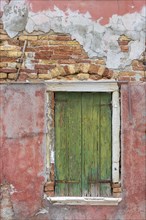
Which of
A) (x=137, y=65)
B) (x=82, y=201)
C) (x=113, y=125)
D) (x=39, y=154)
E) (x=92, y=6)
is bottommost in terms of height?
(x=82, y=201)

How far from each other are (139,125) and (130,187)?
77 cm

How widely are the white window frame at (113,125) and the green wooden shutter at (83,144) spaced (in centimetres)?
8

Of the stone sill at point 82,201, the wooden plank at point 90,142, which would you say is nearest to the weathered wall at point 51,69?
the stone sill at point 82,201

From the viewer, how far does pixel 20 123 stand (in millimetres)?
5980

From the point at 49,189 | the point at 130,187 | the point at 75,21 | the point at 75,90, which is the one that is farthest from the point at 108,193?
the point at 75,21

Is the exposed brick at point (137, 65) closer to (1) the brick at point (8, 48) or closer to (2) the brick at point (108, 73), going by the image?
(2) the brick at point (108, 73)

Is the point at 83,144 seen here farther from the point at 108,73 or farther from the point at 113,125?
the point at 108,73

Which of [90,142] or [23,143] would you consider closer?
[23,143]

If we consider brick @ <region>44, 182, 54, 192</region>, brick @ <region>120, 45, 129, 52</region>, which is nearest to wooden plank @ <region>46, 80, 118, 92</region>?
brick @ <region>120, 45, 129, 52</region>

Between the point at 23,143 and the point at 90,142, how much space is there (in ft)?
2.72

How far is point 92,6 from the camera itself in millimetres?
5926

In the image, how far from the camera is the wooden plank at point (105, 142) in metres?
6.11

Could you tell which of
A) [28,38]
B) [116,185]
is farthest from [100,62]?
[116,185]

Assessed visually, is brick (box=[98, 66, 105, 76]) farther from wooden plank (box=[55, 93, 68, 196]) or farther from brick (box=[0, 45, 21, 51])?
brick (box=[0, 45, 21, 51])
